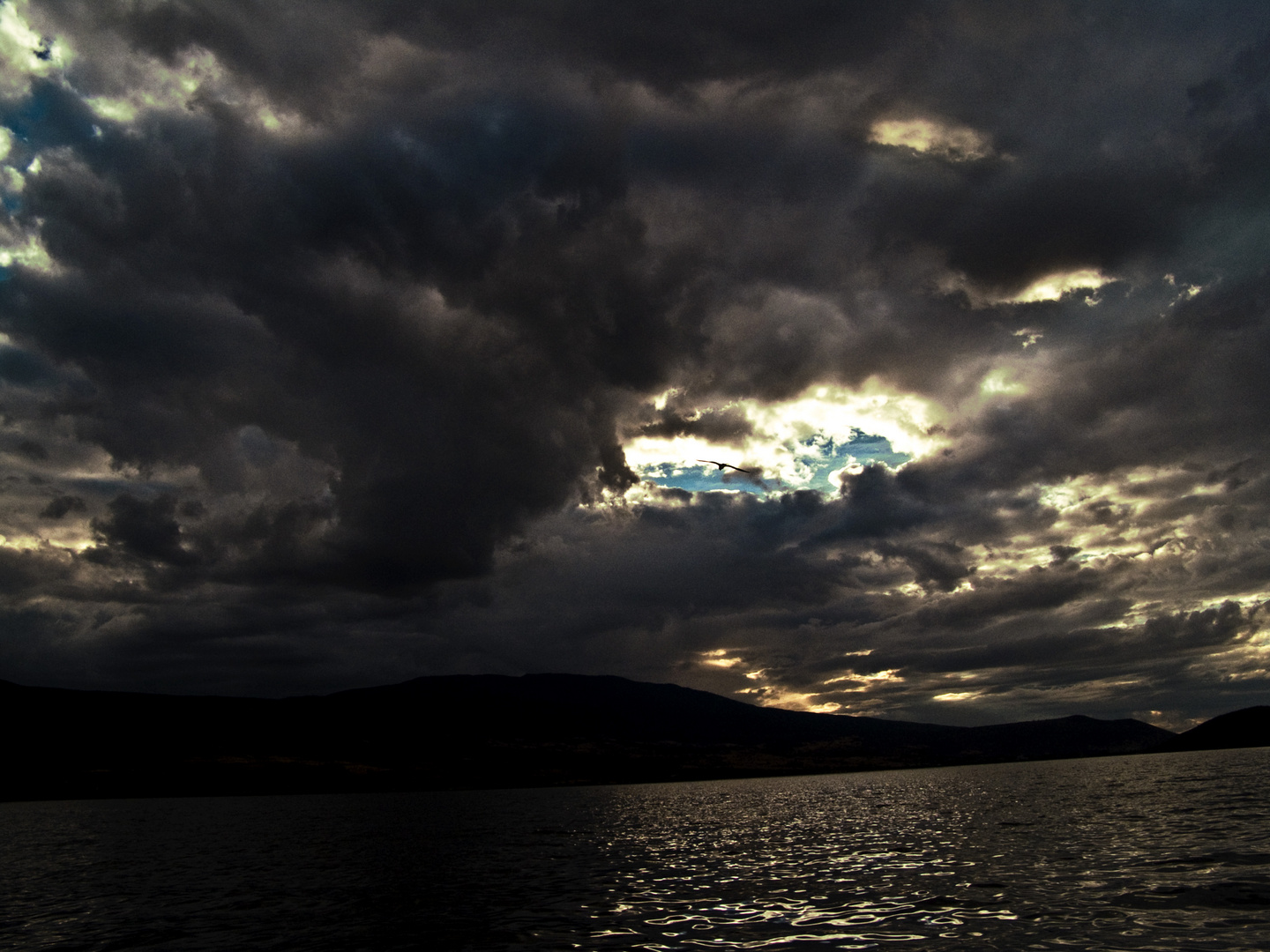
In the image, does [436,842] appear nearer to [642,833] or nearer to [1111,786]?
[642,833]

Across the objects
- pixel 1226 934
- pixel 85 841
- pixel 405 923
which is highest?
pixel 1226 934

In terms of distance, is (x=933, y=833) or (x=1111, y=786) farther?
(x=1111, y=786)

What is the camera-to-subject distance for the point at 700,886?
1954 inches

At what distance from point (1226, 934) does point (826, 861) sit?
33.3m

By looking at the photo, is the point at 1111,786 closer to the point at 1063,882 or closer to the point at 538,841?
the point at 538,841

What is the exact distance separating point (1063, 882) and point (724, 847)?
119 feet

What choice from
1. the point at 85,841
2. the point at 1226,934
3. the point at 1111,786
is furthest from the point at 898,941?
the point at 1111,786

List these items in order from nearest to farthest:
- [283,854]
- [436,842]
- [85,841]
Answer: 1. [283,854]
2. [436,842]
3. [85,841]

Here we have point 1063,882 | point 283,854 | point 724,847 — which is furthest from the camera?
point 283,854

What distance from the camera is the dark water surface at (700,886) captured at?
3403cm

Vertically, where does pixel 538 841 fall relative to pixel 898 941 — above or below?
below

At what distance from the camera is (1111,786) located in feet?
488

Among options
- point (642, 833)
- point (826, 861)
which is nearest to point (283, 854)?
point (642, 833)

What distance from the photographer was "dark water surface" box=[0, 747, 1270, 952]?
112 ft
